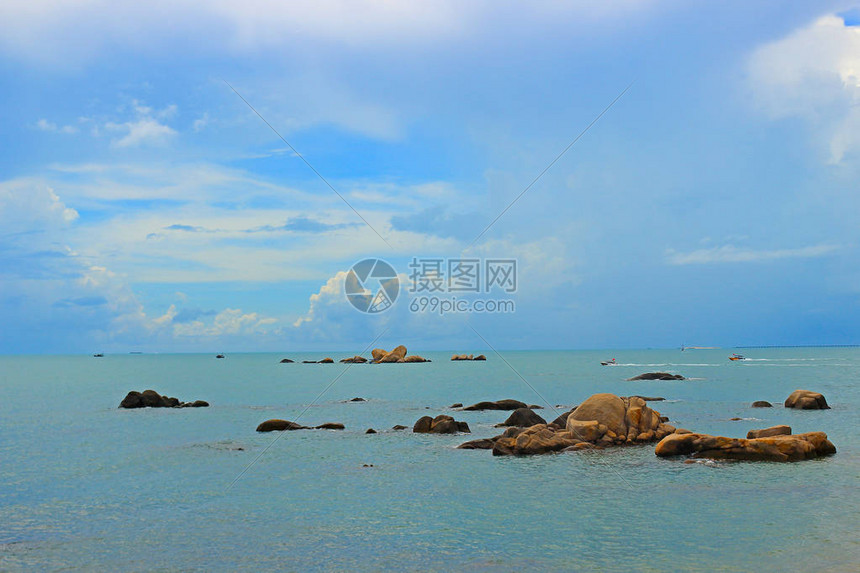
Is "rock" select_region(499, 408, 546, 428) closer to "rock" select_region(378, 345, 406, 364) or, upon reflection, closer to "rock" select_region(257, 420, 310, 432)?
"rock" select_region(257, 420, 310, 432)

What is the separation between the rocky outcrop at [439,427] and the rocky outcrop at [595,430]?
6.35m

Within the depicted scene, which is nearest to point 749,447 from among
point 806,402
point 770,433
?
point 770,433

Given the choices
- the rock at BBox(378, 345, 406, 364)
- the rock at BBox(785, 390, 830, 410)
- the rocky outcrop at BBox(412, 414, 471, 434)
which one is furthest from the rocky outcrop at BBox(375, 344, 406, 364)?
the rocky outcrop at BBox(412, 414, 471, 434)

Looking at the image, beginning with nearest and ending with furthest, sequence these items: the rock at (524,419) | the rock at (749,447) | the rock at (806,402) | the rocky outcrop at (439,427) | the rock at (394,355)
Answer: the rock at (749,447) → the rock at (524,419) → the rocky outcrop at (439,427) → the rock at (806,402) → the rock at (394,355)

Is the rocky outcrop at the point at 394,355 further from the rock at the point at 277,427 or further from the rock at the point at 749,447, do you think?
the rock at the point at 749,447

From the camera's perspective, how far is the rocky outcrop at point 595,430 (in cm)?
3161

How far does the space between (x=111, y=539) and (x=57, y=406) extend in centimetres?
5350

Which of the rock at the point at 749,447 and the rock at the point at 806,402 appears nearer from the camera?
the rock at the point at 749,447

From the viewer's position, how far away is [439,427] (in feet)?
129

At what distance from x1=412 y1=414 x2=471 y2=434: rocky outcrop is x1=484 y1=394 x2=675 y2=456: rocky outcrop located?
6.35 metres

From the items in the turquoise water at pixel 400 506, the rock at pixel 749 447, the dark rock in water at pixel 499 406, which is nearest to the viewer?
the turquoise water at pixel 400 506

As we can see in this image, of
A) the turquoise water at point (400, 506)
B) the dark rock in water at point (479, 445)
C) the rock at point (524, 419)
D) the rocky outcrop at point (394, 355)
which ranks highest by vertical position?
the rocky outcrop at point (394, 355)

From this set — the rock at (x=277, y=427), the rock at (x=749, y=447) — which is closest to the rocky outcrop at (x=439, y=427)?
the rock at (x=277, y=427)

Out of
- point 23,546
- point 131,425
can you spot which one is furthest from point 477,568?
point 131,425
